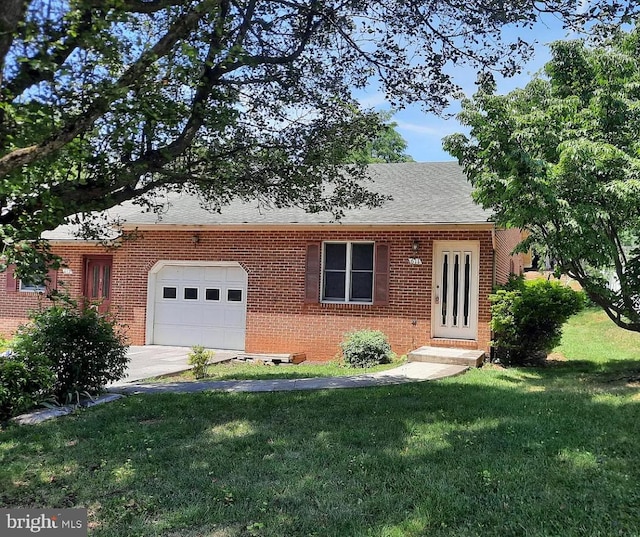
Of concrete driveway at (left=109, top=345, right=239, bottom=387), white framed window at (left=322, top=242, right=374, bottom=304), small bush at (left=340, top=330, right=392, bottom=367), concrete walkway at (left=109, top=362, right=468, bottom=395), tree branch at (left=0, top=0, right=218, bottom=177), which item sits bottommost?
concrete driveway at (left=109, top=345, right=239, bottom=387)

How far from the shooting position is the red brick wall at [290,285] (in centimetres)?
1175

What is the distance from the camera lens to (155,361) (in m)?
11.6

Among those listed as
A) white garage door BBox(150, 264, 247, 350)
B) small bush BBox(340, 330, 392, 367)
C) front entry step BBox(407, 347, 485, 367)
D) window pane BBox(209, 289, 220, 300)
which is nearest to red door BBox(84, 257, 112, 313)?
white garage door BBox(150, 264, 247, 350)

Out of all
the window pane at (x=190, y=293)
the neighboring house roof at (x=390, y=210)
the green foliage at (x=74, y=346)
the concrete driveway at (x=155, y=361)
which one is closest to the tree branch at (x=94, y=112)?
the green foliage at (x=74, y=346)

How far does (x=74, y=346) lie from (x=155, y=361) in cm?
450

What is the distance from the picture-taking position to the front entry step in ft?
33.4

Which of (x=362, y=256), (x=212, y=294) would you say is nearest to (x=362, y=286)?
(x=362, y=256)

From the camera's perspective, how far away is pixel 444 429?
559 cm

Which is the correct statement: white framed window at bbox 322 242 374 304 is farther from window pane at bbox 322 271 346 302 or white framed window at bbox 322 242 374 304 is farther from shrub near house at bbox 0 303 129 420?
shrub near house at bbox 0 303 129 420

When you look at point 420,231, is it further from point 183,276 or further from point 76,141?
point 76,141

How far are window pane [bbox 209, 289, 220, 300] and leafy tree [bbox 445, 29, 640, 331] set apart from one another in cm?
727

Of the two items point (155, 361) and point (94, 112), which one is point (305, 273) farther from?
point (94, 112)

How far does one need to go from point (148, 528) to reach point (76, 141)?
337cm

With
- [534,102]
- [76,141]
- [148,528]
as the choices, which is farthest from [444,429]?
[534,102]
